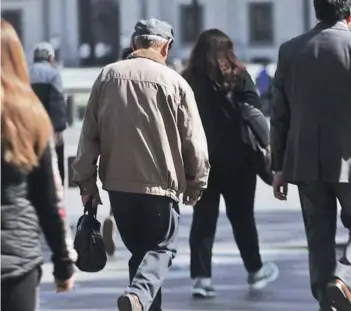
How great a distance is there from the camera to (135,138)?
21.4ft

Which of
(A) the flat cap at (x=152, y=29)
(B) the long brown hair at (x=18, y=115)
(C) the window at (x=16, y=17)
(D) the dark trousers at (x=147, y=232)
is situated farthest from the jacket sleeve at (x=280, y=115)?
(C) the window at (x=16, y=17)

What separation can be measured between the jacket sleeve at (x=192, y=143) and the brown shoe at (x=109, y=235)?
141 inches

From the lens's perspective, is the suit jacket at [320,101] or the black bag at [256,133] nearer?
the suit jacket at [320,101]

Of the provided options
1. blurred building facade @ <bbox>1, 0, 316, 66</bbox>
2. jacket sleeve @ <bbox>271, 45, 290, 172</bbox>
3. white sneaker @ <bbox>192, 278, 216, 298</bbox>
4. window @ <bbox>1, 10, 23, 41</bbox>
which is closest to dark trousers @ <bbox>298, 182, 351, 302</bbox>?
jacket sleeve @ <bbox>271, 45, 290, 172</bbox>

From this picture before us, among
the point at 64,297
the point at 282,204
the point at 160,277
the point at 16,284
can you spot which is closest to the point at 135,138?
the point at 160,277

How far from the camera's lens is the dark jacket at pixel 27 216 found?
4719mm

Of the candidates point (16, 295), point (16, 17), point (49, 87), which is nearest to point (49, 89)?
point (49, 87)

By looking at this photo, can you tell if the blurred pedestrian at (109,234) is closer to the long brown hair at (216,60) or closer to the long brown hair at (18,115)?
the long brown hair at (216,60)

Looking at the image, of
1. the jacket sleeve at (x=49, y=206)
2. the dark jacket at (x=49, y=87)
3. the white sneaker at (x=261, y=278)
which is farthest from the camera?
the dark jacket at (x=49, y=87)

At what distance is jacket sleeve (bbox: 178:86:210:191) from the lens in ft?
21.6

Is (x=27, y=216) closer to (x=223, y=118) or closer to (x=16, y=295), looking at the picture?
(x=16, y=295)

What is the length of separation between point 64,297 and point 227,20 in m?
58.3

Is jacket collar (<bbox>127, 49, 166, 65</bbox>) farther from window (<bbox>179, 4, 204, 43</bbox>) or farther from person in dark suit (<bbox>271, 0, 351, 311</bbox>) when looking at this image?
window (<bbox>179, 4, 204, 43</bbox>)

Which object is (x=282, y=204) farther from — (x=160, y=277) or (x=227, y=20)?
(x=227, y=20)
